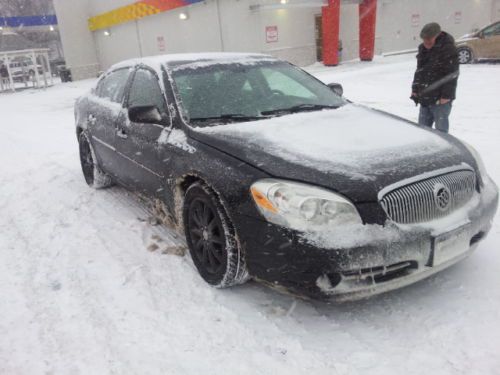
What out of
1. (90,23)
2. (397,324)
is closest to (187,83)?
(397,324)

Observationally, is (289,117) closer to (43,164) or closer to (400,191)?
(400,191)

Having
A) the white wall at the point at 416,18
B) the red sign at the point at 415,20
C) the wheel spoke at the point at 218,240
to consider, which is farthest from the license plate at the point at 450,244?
the red sign at the point at 415,20

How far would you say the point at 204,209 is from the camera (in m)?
3.06

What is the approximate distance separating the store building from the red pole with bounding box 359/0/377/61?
43 millimetres

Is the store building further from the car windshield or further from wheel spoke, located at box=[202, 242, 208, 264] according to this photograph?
wheel spoke, located at box=[202, 242, 208, 264]

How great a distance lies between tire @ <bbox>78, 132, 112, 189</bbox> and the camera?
17.4 ft

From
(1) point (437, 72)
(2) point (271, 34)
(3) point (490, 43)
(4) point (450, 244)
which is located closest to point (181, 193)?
(4) point (450, 244)

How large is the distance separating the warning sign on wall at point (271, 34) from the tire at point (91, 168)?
47.3 ft

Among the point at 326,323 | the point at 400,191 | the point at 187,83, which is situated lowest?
the point at 326,323

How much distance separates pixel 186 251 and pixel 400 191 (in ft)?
6.29

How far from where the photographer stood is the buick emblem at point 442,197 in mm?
2602

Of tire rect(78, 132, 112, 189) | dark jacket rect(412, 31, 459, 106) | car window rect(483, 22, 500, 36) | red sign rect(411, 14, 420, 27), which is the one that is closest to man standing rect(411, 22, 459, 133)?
dark jacket rect(412, 31, 459, 106)

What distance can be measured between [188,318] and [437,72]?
4171mm

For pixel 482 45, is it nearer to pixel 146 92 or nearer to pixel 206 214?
pixel 146 92
